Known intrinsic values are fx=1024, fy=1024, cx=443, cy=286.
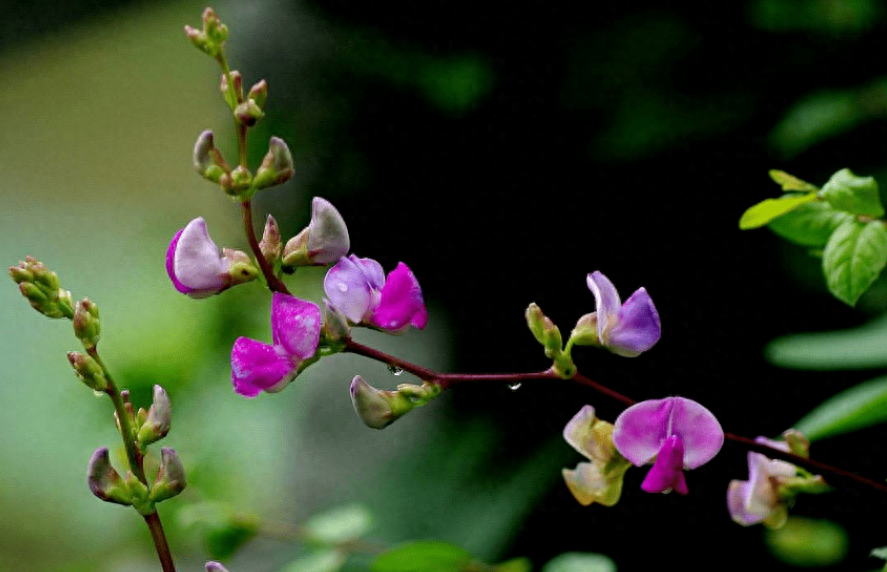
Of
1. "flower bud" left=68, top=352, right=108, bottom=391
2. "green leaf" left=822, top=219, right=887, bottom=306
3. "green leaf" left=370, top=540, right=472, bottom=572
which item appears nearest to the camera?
"flower bud" left=68, top=352, right=108, bottom=391

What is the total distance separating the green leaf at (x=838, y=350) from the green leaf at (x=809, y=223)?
0.17 m

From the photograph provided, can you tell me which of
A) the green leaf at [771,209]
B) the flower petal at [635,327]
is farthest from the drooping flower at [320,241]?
the green leaf at [771,209]

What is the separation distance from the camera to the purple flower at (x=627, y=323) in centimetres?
36

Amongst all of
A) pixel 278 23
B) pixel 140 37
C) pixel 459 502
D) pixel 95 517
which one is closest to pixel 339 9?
pixel 278 23

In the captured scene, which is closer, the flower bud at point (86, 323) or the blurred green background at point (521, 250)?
the flower bud at point (86, 323)

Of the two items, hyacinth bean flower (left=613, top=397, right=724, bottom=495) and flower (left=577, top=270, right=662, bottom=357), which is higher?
flower (left=577, top=270, right=662, bottom=357)

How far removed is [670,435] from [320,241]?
14cm

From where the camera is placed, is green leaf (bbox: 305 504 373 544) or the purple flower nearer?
the purple flower

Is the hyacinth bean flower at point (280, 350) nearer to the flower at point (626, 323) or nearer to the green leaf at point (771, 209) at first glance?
the flower at point (626, 323)

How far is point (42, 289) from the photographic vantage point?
33 centimetres

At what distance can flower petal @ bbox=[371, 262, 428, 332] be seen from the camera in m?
0.36

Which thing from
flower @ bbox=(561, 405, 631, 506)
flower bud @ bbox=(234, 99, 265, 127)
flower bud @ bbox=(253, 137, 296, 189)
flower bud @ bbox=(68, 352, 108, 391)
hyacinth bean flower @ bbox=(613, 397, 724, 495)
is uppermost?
flower bud @ bbox=(234, 99, 265, 127)

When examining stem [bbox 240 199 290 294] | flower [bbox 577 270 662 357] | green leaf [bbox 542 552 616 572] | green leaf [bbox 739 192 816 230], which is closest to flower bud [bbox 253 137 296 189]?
stem [bbox 240 199 290 294]

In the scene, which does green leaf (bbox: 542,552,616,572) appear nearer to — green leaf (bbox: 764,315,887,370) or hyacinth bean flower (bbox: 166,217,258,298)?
green leaf (bbox: 764,315,887,370)
